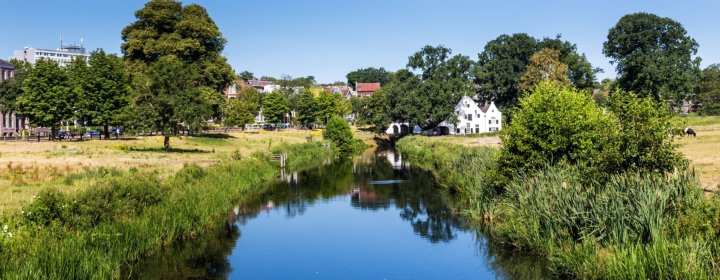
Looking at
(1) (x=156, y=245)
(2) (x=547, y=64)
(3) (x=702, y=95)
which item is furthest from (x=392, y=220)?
(3) (x=702, y=95)

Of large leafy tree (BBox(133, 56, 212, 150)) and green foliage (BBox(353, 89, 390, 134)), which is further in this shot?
green foliage (BBox(353, 89, 390, 134))

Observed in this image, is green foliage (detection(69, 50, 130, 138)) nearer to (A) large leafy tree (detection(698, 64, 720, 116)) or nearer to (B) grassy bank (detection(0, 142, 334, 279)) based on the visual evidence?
(B) grassy bank (detection(0, 142, 334, 279))

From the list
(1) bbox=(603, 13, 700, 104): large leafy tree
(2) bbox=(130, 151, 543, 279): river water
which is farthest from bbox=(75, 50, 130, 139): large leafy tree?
(1) bbox=(603, 13, 700, 104): large leafy tree

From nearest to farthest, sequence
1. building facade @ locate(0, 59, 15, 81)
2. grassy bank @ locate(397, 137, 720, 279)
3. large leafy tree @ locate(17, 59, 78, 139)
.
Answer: grassy bank @ locate(397, 137, 720, 279)
large leafy tree @ locate(17, 59, 78, 139)
building facade @ locate(0, 59, 15, 81)

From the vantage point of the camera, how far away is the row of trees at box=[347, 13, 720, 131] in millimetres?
97562

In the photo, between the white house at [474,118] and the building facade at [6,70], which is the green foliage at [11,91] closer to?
the building facade at [6,70]

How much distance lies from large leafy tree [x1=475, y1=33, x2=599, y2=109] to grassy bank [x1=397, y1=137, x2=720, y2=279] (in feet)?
294

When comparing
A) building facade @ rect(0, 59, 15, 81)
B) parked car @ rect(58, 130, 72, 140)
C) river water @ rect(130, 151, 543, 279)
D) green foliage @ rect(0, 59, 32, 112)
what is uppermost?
building facade @ rect(0, 59, 15, 81)

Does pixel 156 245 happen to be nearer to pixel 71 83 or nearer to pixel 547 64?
pixel 71 83

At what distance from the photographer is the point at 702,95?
131750 mm

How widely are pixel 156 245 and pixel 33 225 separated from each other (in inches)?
225

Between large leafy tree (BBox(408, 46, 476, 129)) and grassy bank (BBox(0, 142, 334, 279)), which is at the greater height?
large leafy tree (BBox(408, 46, 476, 129))

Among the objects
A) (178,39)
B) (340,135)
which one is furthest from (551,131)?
(340,135)

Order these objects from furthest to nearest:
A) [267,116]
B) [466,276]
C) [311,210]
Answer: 1. [267,116]
2. [311,210]
3. [466,276]
